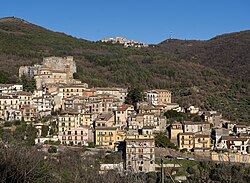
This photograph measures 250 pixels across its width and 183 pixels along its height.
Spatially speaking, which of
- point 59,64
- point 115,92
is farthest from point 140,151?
point 59,64

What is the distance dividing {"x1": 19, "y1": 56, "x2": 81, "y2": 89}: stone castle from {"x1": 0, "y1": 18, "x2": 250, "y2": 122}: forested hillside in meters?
→ 1.66

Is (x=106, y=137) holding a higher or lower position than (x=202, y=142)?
higher

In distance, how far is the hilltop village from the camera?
2902cm

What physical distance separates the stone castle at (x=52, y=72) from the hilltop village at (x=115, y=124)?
1.28 meters

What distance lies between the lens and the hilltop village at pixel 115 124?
2902cm

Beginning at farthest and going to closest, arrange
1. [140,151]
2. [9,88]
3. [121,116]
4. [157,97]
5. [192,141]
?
[157,97]
[9,88]
[121,116]
[192,141]
[140,151]

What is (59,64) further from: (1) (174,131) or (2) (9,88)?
(1) (174,131)

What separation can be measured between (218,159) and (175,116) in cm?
633

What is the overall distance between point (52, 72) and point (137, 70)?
67.6 feet

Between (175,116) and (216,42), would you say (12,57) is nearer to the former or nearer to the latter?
(175,116)

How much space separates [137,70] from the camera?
58781 mm

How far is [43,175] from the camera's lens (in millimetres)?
10828

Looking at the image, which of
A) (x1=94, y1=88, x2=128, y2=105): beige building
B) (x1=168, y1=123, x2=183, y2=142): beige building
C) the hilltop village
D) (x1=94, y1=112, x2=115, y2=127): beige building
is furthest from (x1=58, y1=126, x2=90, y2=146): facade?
(x1=94, y1=88, x2=128, y2=105): beige building

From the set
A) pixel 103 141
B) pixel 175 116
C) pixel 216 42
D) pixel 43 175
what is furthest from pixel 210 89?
pixel 216 42
